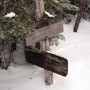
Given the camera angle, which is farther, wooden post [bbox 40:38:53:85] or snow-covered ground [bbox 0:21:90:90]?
snow-covered ground [bbox 0:21:90:90]

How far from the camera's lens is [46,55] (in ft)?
12.5

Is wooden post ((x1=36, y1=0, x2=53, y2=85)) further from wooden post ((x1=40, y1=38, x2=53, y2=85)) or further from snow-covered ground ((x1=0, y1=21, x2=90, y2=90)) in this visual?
snow-covered ground ((x1=0, y1=21, x2=90, y2=90))

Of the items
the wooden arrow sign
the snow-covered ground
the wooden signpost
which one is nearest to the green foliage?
the wooden signpost

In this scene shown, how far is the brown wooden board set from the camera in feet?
11.9

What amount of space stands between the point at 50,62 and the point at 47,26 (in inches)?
21.7

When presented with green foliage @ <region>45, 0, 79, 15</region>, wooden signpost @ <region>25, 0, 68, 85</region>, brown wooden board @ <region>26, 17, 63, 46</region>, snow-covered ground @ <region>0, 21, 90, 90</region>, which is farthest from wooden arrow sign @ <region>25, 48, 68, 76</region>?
green foliage @ <region>45, 0, 79, 15</region>

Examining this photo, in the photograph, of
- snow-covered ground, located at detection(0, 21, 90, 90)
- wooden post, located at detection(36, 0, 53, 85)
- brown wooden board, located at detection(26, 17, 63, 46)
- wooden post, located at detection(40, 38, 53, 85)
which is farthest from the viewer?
snow-covered ground, located at detection(0, 21, 90, 90)

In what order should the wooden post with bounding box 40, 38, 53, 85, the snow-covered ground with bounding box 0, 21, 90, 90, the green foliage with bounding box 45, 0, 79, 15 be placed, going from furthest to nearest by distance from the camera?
the snow-covered ground with bounding box 0, 21, 90, 90 < the green foliage with bounding box 45, 0, 79, 15 < the wooden post with bounding box 40, 38, 53, 85

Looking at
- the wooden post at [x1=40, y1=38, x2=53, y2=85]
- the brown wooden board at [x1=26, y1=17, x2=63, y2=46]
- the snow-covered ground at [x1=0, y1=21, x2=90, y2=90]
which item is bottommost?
the snow-covered ground at [x1=0, y1=21, x2=90, y2=90]

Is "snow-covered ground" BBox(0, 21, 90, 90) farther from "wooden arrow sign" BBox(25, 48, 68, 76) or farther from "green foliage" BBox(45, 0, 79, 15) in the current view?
"green foliage" BBox(45, 0, 79, 15)

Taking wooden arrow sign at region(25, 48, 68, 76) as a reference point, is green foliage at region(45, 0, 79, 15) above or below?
above

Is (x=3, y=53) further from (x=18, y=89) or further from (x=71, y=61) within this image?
(x=71, y=61)

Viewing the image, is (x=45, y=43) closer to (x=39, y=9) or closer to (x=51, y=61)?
(x=51, y=61)

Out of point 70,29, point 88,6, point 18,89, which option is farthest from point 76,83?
point 88,6
